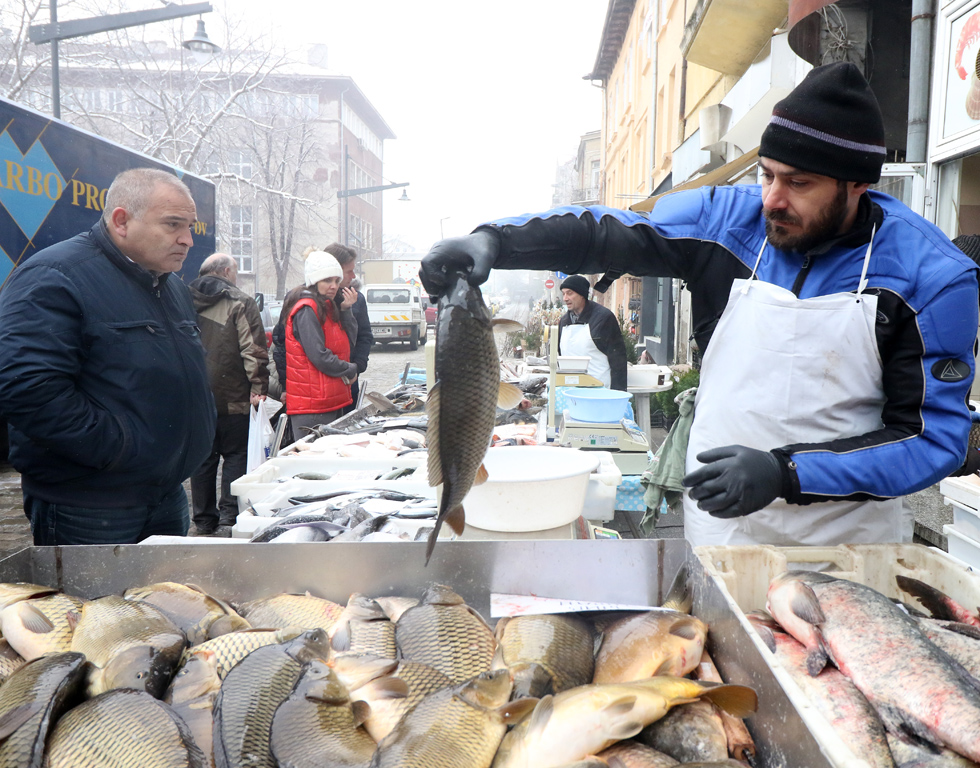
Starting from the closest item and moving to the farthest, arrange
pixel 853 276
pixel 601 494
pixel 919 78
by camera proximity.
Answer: pixel 853 276 → pixel 601 494 → pixel 919 78

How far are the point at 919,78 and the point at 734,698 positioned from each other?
6.32 meters

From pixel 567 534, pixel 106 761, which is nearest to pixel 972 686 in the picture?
pixel 567 534

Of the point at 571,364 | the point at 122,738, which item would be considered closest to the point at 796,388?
the point at 122,738

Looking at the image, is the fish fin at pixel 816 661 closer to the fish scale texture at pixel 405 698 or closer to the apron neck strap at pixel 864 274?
the fish scale texture at pixel 405 698

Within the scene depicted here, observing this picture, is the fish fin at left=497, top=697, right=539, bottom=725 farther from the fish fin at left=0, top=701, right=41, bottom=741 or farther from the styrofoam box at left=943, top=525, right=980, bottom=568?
the styrofoam box at left=943, top=525, right=980, bottom=568

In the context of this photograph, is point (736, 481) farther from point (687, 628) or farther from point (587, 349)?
point (587, 349)

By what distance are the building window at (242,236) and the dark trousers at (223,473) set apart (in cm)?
3923

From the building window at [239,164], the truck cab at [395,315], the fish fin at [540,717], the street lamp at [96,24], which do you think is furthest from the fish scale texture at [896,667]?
the building window at [239,164]

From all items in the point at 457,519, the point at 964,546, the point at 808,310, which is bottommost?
the point at 964,546

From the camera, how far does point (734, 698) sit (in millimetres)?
1397

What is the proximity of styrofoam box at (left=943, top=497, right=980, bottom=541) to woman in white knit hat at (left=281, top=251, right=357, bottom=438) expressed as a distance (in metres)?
4.80

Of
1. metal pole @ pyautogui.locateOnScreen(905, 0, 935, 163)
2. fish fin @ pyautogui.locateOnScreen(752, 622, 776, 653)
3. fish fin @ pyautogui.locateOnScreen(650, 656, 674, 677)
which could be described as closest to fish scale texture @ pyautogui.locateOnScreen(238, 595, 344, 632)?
fish fin @ pyautogui.locateOnScreen(650, 656, 674, 677)

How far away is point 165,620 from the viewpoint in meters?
1.81

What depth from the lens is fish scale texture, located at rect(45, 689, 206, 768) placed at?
1.28m
